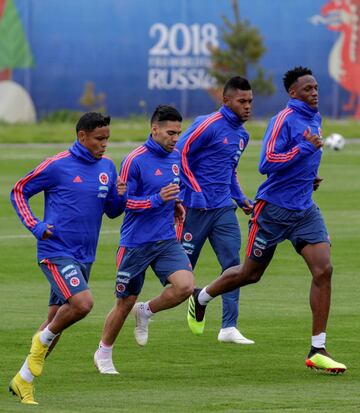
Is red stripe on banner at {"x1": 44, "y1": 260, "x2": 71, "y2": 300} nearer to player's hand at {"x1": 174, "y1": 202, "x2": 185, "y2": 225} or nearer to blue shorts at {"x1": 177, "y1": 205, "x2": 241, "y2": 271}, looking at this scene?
player's hand at {"x1": 174, "y1": 202, "x2": 185, "y2": 225}

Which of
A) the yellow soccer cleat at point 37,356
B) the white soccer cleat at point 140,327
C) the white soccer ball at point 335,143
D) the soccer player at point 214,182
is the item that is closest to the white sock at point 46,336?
the yellow soccer cleat at point 37,356

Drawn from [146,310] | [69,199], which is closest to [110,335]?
[146,310]

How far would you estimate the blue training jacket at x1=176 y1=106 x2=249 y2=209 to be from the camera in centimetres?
1352

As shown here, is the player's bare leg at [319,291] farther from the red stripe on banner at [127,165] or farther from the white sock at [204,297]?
the red stripe on banner at [127,165]

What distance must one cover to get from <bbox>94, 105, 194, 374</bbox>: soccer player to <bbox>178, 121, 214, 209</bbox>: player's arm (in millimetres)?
1678

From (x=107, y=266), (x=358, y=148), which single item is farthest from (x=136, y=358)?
(x=358, y=148)

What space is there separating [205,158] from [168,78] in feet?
153

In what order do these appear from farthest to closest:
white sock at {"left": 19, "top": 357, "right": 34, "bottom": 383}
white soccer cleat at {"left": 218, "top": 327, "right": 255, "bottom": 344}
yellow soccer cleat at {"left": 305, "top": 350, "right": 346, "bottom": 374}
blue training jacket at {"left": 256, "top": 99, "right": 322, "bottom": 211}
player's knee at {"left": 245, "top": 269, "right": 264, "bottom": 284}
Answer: white soccer cleat at {"left": 218, "top": 327, "right": 255, "bottom": 344} < player's knee at {"left": 245, "top": 269, "right": 264, "bottom": 284} < blue training jacket at {"left": 256, "top": 99, "right": 322, "bottom": 211} < yellow soccer cleat at {"left": 305, "top": 350, "right": 346, "bottom": 374} < white sock at {"left": 19, "top": 357, "right": 34, "bottom": 383}

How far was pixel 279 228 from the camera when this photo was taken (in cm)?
1214

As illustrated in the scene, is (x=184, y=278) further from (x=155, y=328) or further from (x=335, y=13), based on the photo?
(x=335, y=13)

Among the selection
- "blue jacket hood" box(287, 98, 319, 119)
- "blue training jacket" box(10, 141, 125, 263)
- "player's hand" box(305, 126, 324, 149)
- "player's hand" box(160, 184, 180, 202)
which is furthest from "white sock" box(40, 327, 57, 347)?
"blue jacket hood" box(287, 98, 319, 119)

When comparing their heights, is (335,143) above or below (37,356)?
below

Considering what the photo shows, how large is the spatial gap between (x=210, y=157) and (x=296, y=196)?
5.57ft

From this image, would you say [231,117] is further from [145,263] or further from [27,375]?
[27,375]
